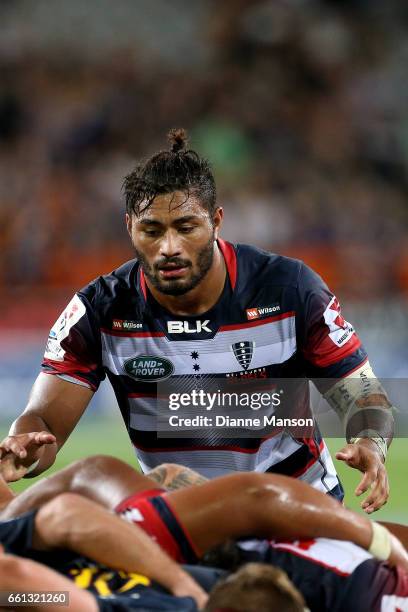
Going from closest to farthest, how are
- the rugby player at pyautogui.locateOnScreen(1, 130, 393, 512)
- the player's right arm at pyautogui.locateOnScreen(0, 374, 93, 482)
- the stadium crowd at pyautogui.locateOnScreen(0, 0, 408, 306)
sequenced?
the player's right arm at pyautogui.locateOnScreen(0, 374, 93, 482) → the rugby player at pyautogui.locateOnScreen(1, 130, 393, 512) → the stadium crowd at pyautogui.locateOnScreen(0, 0, 408, 306)

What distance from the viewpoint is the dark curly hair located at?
4.41 metres

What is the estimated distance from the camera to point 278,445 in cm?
466

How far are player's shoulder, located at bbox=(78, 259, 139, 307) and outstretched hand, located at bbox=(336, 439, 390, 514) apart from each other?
133cm

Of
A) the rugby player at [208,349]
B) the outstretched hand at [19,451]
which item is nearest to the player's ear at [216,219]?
the rugby player at [208,349]

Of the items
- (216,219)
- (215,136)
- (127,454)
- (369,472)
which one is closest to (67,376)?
(216,219)

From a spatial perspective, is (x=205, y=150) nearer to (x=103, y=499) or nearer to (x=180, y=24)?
(x=180, y=24)

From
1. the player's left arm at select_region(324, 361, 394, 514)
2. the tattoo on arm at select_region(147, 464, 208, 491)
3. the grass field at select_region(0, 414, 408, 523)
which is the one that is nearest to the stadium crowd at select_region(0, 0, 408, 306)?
the grass field at select_region(0, 414, 408, 523)

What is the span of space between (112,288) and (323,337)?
973 mm

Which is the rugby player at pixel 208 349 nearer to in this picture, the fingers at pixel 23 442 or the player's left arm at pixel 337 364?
the player's left arm at pixel 337 364

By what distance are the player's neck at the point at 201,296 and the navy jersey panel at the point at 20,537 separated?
1596 millimetres

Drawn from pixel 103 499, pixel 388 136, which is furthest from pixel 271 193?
pixel 103 499

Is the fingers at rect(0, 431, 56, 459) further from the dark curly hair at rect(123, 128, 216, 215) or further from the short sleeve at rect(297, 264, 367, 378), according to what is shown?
the short sleeve at rect(297, 264, 367, 378)

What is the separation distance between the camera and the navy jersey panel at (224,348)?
4.64 meters

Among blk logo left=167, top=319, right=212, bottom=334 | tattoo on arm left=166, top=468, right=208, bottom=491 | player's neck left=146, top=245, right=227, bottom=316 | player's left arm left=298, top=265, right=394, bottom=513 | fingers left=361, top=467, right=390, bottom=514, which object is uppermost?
player's neck left=146, top=245, right=227, bottom=316
